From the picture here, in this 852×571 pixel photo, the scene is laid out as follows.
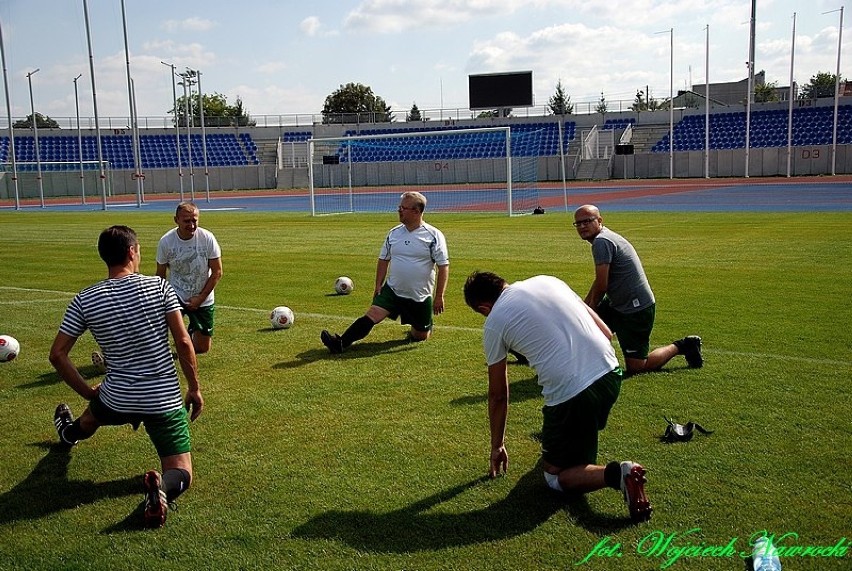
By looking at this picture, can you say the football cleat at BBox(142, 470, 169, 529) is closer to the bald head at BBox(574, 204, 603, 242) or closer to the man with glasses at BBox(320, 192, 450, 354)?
the bald head at BBox(574, 204, 603, 242)

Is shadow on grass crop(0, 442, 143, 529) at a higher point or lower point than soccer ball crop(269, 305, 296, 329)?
lower

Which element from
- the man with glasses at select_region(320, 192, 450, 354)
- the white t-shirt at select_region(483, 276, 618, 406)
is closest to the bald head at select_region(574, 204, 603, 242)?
the man with glasses at select_region(320, 192, 450, 354)

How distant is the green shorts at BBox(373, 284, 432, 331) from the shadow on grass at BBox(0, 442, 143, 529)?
14.6 feet

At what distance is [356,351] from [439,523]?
15.4 ft

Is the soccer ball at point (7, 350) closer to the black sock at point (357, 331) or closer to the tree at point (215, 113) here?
the black sock at point (357, 331)

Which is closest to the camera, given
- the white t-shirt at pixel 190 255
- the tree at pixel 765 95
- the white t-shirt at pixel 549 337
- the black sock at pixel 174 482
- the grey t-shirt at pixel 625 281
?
the white t-shirt at pixel 549 337

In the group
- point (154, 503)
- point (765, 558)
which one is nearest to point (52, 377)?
point (154, 503)

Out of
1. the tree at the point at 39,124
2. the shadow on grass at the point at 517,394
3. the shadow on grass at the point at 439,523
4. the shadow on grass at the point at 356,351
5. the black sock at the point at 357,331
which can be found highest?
the tree at the point at 39,124

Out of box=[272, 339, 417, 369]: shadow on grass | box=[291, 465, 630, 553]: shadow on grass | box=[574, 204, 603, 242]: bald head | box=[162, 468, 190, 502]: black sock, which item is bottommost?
box=[291, 465, 630, 553]: shadow on grass

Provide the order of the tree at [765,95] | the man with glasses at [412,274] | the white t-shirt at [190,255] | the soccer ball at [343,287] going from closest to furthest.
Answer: the white t-shirt at [190,255] → the man with glasses at [412,274] → the soccer ball at [343,287] → the tree at [765,95]

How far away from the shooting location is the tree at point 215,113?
239 feet

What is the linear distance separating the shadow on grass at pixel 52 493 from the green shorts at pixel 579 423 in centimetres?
258

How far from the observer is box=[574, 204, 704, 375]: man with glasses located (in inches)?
297

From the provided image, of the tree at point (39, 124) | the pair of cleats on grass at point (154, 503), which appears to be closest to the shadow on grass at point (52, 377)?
the pair of cleats on grass at point (154, 503)
